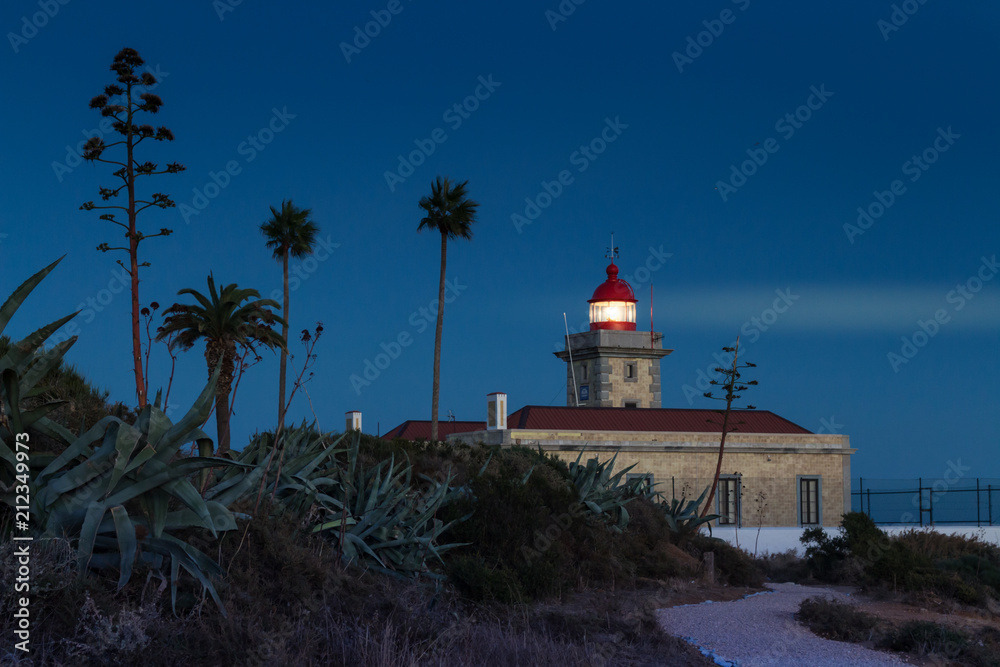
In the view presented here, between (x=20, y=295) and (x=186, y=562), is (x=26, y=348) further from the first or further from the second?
(x=186, y=562)

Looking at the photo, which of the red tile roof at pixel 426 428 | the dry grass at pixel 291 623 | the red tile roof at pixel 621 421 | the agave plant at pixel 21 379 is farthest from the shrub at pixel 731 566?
the red tile roof at pixel 426 428

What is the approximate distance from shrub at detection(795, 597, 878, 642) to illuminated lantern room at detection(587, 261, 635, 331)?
121 feet

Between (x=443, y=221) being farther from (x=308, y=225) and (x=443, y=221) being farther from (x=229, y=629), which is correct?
(x=229, y=629)

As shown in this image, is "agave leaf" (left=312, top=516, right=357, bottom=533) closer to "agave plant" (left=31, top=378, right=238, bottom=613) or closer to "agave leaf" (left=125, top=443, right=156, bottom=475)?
"agave plant" (left=31, top=378, right=238, bottom=613)

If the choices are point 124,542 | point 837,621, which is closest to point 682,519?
point 837,621

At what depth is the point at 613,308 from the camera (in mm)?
47562

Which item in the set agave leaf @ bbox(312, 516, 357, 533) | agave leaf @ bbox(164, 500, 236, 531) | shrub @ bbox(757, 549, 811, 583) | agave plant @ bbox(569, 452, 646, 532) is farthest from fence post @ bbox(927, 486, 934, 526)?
agave leaf @ bbox(164, 500, 236, 531)

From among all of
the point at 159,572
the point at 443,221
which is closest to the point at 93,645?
the point at 159,572

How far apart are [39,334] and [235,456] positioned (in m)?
2.70

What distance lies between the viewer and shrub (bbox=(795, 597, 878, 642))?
938 cm

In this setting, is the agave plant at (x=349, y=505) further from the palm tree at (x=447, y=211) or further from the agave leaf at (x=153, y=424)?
the palm tree at (x=447, y=211)

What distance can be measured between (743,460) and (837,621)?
29.5 metres

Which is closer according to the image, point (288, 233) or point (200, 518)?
point (200, 518)

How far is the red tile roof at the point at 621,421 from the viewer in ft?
125
